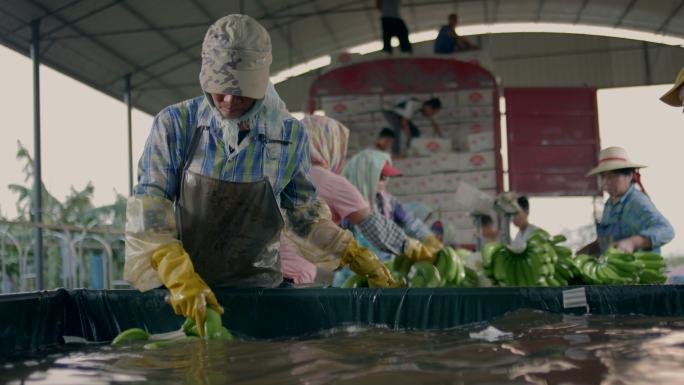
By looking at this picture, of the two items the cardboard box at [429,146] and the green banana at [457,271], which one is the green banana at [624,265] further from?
the cardboard box at [429,146]

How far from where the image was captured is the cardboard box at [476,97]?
8.70 metres

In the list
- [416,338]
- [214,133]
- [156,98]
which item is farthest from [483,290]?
[156,98]

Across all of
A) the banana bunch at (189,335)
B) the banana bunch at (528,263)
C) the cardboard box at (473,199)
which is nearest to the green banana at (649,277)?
the banana bunch at (528,263)

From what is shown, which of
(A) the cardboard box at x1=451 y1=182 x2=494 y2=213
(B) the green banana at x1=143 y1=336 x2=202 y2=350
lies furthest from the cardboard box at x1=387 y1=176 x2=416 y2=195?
(B) the green banana at x1=143 y1=336 x2=202 y2=350

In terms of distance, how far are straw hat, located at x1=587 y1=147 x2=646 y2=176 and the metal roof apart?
29.6 feet

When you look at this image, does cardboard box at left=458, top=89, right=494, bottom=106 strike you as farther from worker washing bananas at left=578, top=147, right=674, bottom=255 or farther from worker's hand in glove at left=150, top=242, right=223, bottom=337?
worker's hand in glove at left=150, top=242, right=223, bottom=337

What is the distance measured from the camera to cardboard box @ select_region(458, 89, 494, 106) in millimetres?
8695

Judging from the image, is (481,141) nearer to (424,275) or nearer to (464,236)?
(464,236)

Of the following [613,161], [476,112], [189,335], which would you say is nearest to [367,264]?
[189,335]

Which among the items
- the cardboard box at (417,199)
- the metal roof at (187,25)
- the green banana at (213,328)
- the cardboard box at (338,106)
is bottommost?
the green banana at (213,328)

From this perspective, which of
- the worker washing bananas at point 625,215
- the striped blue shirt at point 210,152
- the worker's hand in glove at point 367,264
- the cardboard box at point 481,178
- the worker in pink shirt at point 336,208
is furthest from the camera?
the cardboard box at point 481,178

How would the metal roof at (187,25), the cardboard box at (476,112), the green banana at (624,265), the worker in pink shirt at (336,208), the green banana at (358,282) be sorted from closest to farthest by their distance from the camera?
the green banana at (358,282) < the green banana at (624,265) < the worker in pink shirt at (336,208) < the cardboard box at (476,112) < the metal roof at (187,25)

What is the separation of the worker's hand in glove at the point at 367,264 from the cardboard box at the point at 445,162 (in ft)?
19.0

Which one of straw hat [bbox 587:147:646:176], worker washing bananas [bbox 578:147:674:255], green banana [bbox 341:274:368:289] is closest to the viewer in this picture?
green banana [bbox 341:274:368:289]
